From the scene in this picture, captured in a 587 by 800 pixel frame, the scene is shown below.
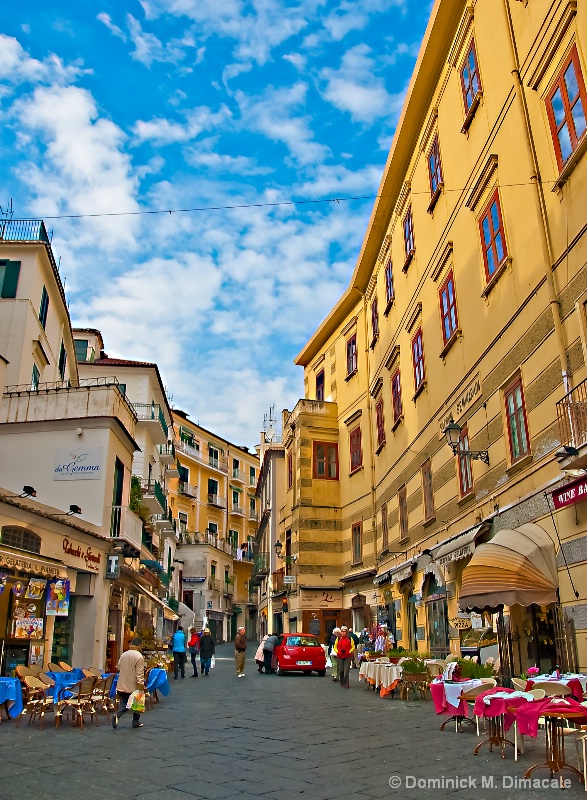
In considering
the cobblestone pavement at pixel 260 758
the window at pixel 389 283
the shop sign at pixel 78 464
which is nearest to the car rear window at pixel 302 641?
the shop sign at pixel 78 464

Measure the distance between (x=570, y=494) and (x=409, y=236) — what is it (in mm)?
14182

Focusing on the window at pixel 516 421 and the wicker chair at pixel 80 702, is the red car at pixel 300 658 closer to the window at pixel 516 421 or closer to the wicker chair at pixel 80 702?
the wicker chair at pixel 80 702

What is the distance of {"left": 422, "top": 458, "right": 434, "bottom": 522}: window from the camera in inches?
754

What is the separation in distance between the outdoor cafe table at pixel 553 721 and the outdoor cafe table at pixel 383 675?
7541 millimetres

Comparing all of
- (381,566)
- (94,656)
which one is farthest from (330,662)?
(94,656)

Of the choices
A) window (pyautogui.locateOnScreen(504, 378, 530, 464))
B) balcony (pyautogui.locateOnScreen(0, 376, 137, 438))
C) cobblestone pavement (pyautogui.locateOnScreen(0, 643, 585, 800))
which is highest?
balcony (pyautogui.locateOnScreen(0, 376, 137, 438))

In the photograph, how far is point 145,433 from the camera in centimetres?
3158

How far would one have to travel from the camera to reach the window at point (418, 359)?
2000cm

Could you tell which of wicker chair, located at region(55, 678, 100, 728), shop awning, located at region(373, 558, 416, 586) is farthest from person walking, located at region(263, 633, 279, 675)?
wicker chair, located at region(55, 678, 100, 728)

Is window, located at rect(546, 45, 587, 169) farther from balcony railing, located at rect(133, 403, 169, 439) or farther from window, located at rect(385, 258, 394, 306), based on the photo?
balcony railing, located at rect(133, 403, 169, 439)

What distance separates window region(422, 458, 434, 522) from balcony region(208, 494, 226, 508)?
134ft

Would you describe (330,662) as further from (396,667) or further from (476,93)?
(476,93)

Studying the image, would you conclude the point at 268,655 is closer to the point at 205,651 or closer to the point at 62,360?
the point at 205,651

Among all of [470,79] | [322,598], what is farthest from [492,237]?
[322,598]
